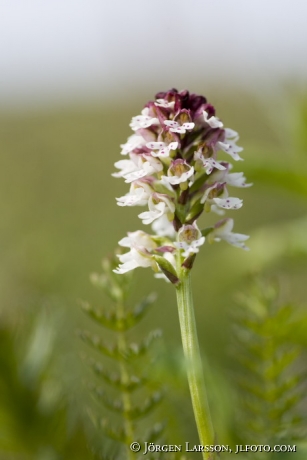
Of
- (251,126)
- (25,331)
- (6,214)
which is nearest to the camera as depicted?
(25,331)

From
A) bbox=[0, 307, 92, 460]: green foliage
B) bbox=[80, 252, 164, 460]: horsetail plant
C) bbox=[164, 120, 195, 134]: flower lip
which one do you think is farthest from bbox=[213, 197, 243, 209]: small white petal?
bbox=[0, 307, 92, 460]: green foliage

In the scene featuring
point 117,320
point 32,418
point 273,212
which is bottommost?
point 273,212

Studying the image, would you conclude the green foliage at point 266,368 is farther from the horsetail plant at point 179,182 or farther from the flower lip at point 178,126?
the flower lip at point 178,126

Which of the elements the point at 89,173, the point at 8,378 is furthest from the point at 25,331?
the point at 89,173

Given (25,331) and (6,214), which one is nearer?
(25,331)

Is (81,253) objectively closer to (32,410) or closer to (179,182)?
(32,410)

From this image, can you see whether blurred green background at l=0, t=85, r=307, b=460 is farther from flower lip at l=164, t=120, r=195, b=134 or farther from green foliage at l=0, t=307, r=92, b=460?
flower lip at l=164, t=120, r=195, b=134

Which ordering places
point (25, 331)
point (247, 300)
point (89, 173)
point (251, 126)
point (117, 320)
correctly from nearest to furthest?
point (117, 320) < point (247, 300) < point (25, 331) < point (89, 173) < point (251, 126)

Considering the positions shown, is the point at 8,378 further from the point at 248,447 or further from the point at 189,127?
the point at 189,127
